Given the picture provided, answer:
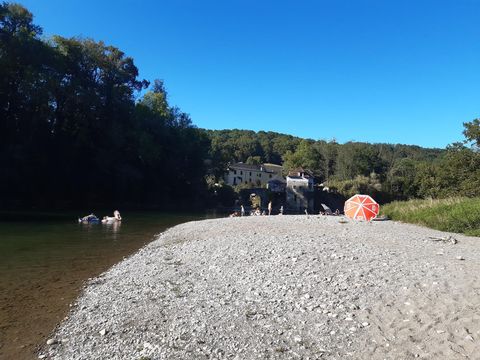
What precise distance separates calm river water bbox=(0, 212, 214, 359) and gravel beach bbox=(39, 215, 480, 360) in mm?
477

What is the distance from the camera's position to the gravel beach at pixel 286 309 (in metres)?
5.64

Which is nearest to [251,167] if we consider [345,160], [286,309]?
[345,160]

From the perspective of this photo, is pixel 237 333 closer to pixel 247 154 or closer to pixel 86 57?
pixel 86 57

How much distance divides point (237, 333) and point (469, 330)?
3.60m

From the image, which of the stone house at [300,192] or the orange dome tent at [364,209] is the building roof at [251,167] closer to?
the stone house at [300,192]

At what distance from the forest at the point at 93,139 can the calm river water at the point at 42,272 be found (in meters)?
28.1

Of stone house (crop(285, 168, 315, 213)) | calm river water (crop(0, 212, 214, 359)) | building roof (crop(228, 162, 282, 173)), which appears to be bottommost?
calm river water (crop(0, 212, 214, 359))

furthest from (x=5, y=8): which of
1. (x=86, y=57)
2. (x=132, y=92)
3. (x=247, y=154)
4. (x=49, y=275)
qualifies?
(x=247, y=154)

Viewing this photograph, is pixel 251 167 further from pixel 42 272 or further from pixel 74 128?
pixel 42 272

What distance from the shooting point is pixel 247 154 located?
14812 centimetres

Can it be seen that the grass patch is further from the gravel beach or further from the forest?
the forest

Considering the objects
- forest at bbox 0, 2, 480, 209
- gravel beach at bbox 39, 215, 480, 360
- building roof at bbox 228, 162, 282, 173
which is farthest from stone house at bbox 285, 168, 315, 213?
gravel beach at bbox 39, 215, 480, 360

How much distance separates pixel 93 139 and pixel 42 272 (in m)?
45.4

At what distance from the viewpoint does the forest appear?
4334cm
